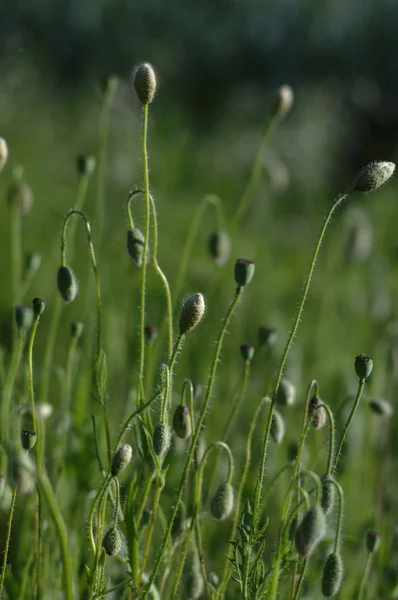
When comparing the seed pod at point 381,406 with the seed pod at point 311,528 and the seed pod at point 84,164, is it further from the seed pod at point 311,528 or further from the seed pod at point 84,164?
the seed pod at point 84,164

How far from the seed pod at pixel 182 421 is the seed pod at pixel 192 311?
0.56 ft

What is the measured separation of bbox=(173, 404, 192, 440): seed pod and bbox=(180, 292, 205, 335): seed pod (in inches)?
6.7

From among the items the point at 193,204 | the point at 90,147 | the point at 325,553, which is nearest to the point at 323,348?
the point at 325,553

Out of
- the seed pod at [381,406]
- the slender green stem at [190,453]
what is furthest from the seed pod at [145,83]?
the seed pod at [381,406]

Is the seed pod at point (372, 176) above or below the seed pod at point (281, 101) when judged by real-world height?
below

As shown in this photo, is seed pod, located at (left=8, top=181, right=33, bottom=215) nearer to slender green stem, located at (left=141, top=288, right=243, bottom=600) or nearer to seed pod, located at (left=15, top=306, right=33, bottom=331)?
seed pod, located at (left=15, top=306, right=33, bottom=331)

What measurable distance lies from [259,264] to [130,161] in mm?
2985

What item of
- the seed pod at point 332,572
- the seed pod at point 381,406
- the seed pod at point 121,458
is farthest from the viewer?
the seed pod at point 381,406

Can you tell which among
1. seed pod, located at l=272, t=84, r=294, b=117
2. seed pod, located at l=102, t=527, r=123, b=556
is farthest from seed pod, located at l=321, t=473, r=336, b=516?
seed pod, located at l=272, t=84, r=294, b=117

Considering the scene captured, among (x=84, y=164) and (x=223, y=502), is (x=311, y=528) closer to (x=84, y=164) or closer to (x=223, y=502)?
(x=223, y=502)

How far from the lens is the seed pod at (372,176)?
1.20 metres

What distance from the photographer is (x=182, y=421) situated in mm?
1301

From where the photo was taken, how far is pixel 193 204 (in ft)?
17.5

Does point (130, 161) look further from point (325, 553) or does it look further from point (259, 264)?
point (325, 553)
